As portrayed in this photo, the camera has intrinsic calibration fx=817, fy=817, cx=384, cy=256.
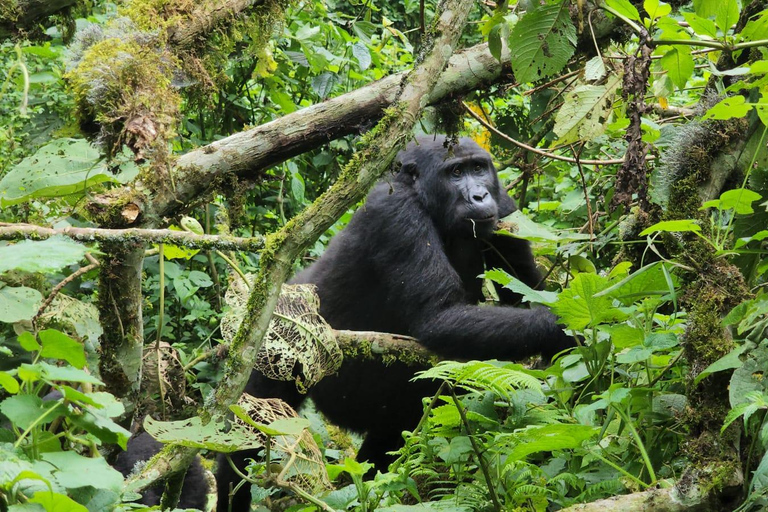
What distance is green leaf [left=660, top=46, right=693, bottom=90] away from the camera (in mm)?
2332

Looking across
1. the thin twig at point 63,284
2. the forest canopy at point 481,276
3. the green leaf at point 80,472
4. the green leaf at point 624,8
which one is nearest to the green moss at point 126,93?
the forest canopy at point 481,276

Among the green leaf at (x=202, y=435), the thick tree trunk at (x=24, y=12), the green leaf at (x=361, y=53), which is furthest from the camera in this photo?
the green leaf at (x=361, y=53)

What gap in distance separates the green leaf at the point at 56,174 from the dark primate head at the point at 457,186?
6.85ft

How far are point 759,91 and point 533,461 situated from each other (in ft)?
3.84

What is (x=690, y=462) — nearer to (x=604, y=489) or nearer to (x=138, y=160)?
(x=604, y=489)

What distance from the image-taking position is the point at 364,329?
4.38m

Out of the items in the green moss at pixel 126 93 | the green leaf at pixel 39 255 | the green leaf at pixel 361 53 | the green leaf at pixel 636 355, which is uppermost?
the green leaf at pixel 39 255

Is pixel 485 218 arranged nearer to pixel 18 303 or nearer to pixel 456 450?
pixel 456 450

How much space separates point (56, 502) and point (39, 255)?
47 cm

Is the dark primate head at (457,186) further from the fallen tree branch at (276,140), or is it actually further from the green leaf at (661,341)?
the green leaf at (661,341)

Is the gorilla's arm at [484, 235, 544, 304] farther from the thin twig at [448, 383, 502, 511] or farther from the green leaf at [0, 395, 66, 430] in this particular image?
the green leaf at [0, 395, 66, 430]

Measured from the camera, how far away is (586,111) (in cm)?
273

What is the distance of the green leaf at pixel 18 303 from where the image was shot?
83.0 inches

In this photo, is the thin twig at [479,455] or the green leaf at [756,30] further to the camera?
the green leaf at [756,30]
